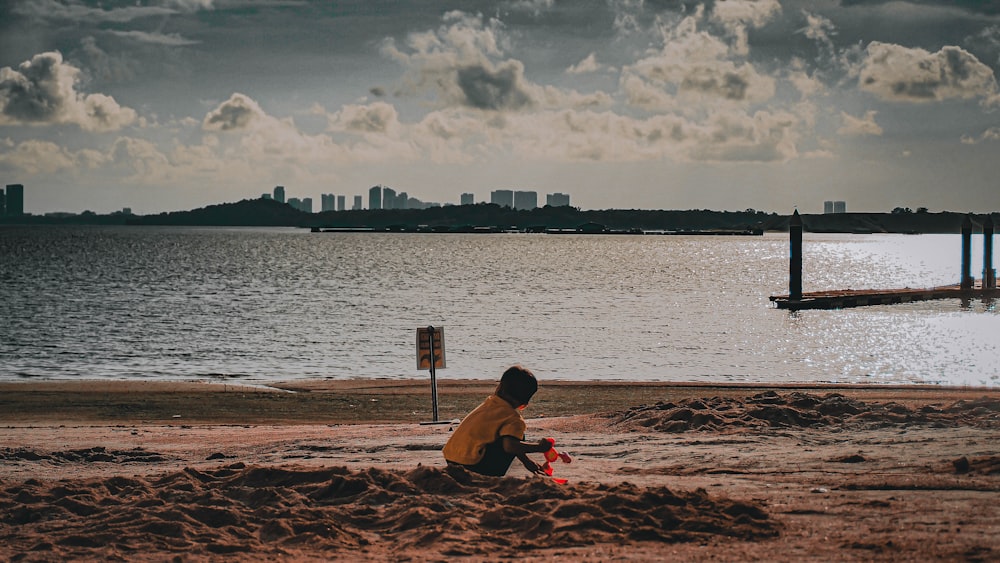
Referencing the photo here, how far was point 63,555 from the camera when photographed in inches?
293

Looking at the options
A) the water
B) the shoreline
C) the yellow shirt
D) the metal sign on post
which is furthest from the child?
the water

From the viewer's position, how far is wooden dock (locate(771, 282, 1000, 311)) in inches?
2052

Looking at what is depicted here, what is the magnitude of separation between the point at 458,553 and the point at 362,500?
1.83 metres

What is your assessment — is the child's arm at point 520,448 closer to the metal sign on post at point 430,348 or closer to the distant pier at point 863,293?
the metal sign on post at point 430,348

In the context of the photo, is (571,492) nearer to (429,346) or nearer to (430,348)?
(430,348)

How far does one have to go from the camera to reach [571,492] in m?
8.68

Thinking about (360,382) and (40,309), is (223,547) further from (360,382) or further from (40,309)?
(40,309)

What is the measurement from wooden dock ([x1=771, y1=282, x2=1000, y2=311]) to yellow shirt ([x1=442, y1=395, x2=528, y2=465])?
149ft

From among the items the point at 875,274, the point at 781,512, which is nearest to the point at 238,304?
the point at 781,512

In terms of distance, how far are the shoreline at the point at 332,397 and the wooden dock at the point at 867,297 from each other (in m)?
27.3

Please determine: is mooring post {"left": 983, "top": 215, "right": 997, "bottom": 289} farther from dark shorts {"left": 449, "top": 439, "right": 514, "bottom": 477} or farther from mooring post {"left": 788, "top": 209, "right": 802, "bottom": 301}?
dark shorts {"left": 449, "top": 439, "right": 514, "bottom": 477}

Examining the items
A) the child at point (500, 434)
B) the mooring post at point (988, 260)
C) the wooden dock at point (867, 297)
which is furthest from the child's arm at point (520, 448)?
the mooring post at point (988, 260)

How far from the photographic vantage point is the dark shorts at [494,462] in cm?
923

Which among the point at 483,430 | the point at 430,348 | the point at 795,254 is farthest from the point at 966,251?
the point at 483,430
